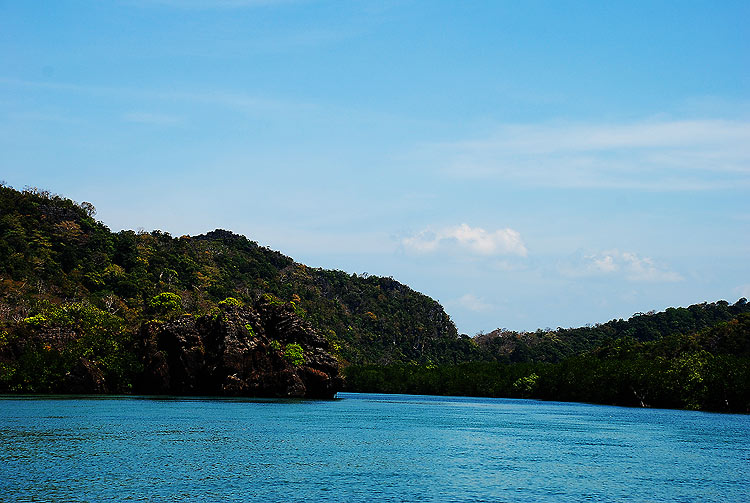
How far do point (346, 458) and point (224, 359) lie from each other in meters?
85.0

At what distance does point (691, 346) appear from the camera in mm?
170625

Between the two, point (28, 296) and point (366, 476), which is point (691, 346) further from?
point (28, 296)

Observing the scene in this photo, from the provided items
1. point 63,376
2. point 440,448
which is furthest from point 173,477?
point 63,376

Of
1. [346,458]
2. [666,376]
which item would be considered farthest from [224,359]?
[666,376]

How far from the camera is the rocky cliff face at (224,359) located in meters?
140

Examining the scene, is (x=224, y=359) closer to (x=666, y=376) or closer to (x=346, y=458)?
(x=346, y=458)

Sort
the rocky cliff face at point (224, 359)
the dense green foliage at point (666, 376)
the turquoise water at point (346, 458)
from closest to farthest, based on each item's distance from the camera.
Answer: the turquoise water at point (346, 458), the dense green foliage at point (666, 376), the rocky cliff face at point (224, 359)

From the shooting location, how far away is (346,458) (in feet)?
191

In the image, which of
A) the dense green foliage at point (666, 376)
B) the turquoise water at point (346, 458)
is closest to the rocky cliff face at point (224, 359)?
the turquoise water at point (346, 458)

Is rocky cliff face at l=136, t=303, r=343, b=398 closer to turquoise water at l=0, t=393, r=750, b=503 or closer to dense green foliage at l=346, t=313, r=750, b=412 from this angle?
turquoise water at l=0, t=393, r=750, b=503

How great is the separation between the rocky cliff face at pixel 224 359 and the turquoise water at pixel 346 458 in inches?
1641

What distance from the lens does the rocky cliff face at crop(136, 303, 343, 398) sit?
139875mm

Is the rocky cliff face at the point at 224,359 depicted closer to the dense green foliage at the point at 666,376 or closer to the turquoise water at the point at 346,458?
the turquoise water at the point at 346,458

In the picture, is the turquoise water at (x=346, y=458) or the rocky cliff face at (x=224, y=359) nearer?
the turquoise water at (x=346, y=458)
